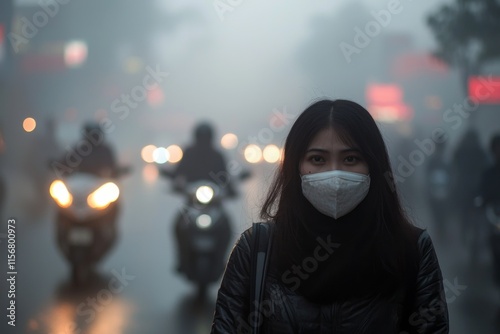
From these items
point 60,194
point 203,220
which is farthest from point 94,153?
point 203,220

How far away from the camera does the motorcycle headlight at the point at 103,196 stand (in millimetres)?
4496

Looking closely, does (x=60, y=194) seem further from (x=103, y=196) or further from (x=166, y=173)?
(x=166, y=173)

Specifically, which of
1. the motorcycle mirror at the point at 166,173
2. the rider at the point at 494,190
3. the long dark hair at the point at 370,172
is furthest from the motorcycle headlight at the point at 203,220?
the long dark hair at the point at 370,172

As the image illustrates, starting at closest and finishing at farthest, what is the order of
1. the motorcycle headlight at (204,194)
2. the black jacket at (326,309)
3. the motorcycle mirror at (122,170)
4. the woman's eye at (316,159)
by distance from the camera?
1. the black jacket at (326,309)
2. the woman's eye at (316,159)
3. the motorcycle mirror at (122,170)
4. the motorcycle headlight at (204,194)

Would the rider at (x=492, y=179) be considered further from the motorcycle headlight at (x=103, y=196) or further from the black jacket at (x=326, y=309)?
the black jacket at (x=326, y=309)

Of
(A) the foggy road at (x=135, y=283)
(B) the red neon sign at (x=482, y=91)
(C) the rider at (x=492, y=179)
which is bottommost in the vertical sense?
(A) the foggy road at (x=135, y=283)

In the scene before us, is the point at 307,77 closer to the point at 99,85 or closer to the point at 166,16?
the point at 166,16

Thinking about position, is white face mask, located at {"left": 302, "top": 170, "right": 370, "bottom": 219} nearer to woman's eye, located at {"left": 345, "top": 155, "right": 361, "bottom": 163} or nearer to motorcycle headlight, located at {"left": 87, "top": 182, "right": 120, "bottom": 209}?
woman's eye, located at {"left": 345, "top": 155, "right": 361, "bottom": 163}

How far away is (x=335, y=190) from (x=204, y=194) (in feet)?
9.91

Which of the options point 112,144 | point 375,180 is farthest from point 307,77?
point 375,180

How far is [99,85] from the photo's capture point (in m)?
4.40

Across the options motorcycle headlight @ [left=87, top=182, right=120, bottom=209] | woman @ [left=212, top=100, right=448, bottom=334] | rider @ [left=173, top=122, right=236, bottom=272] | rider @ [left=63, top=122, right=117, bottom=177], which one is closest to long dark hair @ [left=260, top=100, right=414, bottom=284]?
woman @ [left=212, top=100, right=448, bottom=334]

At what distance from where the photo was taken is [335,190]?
1.62 meters

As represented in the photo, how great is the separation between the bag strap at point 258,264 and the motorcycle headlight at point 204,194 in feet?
9.44
